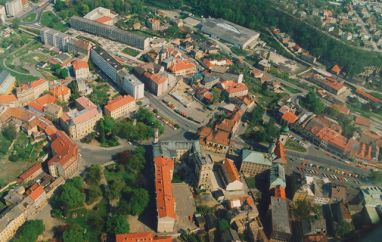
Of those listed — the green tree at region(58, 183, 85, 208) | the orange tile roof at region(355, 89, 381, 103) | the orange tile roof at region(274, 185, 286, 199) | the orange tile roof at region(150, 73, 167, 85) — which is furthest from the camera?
the orange tile roof at region(355, 89, 381, 103)

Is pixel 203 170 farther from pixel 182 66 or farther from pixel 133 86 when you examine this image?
pixel 182 66

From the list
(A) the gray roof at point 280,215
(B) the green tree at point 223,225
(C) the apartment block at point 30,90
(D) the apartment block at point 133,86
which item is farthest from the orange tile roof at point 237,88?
(C) the apartment block at point 30,90

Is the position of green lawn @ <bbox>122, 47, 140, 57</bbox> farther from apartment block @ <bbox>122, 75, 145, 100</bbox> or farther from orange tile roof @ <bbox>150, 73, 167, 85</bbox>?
apartment block @ <bbox>122, 75, 145, 100</bbox>

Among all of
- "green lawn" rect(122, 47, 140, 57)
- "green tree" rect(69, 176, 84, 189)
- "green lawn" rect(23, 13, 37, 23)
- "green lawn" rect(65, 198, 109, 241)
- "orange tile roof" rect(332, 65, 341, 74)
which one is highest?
"orange tile roof" rect(332, 65, 341, 74)

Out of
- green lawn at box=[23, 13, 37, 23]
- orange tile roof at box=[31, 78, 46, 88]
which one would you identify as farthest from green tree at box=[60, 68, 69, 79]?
green lawn at box=[23, 13, 37, 23]

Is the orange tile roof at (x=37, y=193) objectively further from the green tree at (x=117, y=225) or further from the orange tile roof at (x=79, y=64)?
the orange tile roof at (x=79, y=64)

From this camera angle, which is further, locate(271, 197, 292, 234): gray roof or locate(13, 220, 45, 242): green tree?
locate(271, 197, 292, 234): gray roof
